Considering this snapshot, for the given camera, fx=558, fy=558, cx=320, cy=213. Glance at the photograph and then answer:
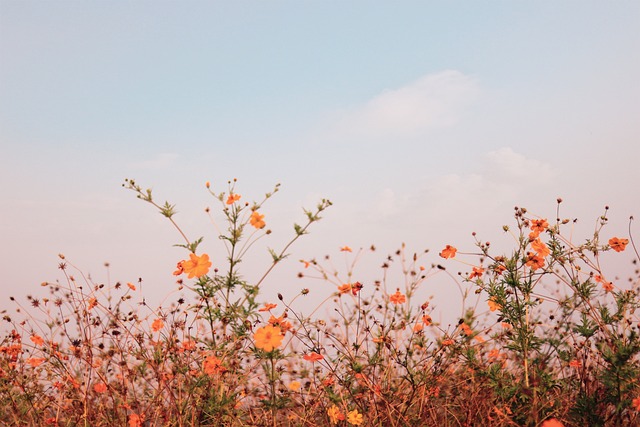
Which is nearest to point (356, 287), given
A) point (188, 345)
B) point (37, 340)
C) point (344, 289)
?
point (344, 289)

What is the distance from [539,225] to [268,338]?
7.22 feet

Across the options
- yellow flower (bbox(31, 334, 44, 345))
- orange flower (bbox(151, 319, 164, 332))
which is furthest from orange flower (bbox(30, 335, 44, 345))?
orange flower (bbox(151, 319, 164, 332))

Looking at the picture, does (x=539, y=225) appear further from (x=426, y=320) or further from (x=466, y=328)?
(x=426, y=320)

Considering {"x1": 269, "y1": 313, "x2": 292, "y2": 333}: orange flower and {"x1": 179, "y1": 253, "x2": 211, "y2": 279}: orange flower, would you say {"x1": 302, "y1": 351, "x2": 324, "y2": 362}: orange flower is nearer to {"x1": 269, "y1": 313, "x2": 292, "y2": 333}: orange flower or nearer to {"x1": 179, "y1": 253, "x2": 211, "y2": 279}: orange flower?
{"x1": 269, "y1": 313, "x2": 292, "y2": 333}: orange flower

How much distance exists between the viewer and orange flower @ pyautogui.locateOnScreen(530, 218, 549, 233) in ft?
13.6

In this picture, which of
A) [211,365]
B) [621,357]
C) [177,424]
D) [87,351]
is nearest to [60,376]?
[87,351]

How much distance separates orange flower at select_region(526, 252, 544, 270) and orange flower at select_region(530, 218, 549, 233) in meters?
0.39

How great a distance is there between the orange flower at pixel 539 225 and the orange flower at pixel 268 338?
2.08 m

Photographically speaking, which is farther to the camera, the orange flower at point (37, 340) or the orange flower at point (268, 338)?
the orange flower at point (37, 340)

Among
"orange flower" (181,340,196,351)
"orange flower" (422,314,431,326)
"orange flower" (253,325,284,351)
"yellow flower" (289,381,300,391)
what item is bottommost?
"yellow flower" (289,381,300,391)

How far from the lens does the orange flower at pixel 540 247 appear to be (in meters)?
3.88

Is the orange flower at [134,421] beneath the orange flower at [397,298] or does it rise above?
beneath

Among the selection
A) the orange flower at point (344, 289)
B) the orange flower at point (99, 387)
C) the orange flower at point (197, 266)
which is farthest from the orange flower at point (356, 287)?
the orange flower at point (99, 387)

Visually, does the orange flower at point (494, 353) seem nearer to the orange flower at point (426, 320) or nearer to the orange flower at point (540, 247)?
the orange flower at point (426, 320)
